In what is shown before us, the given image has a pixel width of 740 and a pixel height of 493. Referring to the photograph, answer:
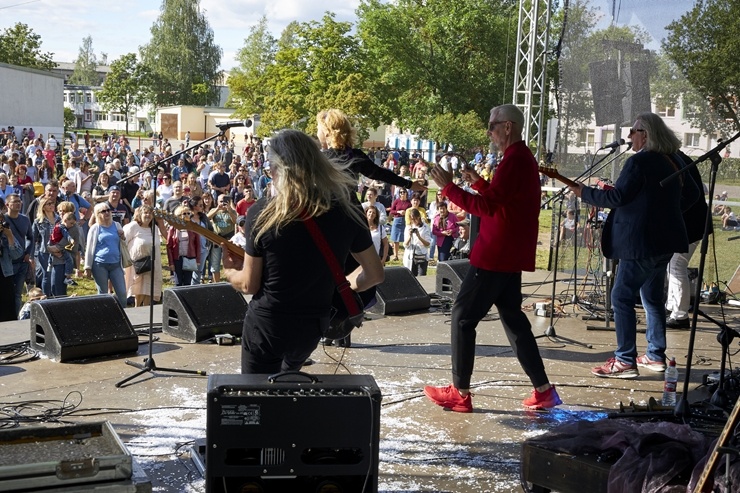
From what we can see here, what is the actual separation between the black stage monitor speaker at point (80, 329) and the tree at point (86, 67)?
122189 millimetres

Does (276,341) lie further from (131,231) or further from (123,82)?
(123,82)

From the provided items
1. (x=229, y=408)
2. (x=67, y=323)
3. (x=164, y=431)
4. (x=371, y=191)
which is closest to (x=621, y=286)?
(x=164, y=431)

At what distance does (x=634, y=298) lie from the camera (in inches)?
255

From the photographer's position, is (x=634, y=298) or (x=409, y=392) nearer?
(x=409, y=392)

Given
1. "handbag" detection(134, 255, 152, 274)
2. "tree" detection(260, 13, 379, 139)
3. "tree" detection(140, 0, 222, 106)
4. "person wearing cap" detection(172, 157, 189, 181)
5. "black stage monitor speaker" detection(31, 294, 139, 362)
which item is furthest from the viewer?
"tree" detection(140, 0, 222, 106)

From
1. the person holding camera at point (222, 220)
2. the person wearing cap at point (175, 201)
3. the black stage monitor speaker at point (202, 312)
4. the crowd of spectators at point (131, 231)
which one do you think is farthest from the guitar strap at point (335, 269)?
the person holding camera at point (222, 220)

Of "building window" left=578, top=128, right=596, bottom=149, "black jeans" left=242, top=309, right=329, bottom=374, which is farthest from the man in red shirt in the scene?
"building window" left=578, top=128, right=596, bottom=149

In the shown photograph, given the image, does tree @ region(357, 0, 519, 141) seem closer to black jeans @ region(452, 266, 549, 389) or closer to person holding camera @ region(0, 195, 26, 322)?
person holding camera @ region(0, 195, 26, 322)

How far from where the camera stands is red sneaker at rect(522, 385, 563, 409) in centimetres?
577

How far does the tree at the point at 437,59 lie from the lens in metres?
43.8

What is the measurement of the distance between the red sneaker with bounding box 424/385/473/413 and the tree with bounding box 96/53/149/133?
70.3m

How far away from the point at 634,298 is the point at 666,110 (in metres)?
4.80

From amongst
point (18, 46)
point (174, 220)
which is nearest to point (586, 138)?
point (174, 220)

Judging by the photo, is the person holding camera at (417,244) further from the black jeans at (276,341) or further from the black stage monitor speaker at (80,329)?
the black jeans at (276,341)
